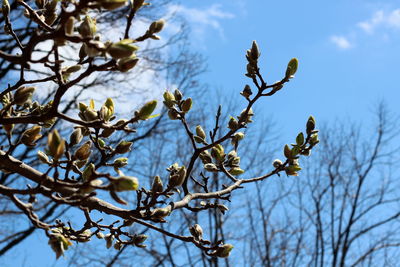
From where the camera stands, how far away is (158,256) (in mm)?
9570

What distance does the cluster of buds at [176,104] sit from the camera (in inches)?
75.9

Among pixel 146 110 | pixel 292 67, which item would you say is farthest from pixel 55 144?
pixel 292 67

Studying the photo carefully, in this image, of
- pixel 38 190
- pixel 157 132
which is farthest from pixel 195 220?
pixel 38 190

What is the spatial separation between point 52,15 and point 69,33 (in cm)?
68

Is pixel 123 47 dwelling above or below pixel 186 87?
below

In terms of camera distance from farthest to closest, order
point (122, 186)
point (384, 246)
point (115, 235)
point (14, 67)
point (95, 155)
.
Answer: point (384, 246) < point (95, 155) < point (14, 67) < point (115, 235) < point (122, 186)

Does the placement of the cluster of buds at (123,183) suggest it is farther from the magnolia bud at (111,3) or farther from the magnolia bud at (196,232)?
the magnolia bud at (196,232)

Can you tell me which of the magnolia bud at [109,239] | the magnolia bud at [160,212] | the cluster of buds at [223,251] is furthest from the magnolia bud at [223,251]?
the magnolia bud at [109,239]

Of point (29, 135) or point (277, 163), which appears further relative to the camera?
point (277, 163)

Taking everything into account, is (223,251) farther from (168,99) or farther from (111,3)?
(111,3)

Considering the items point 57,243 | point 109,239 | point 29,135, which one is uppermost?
point 29,135

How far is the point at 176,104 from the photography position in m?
1.96

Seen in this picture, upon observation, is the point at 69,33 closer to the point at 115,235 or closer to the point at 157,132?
the point at 115,235

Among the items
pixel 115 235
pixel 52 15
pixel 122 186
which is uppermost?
pixel 52 15
